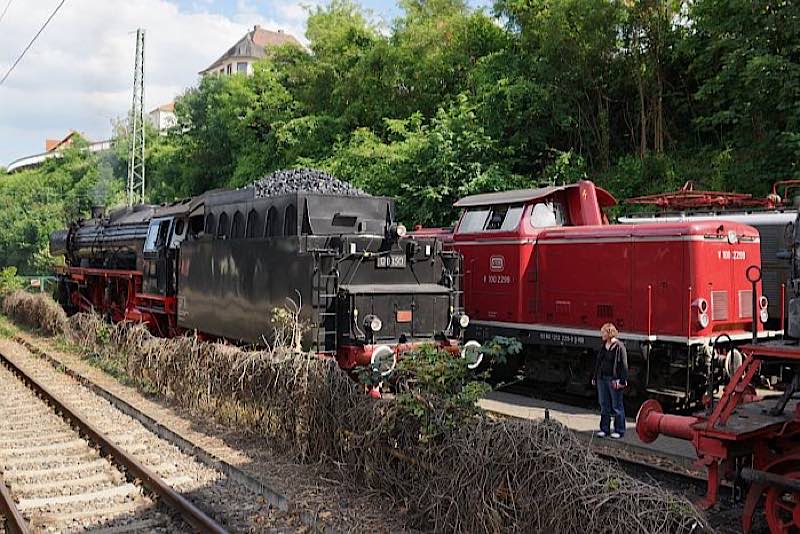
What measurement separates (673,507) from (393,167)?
697 inches

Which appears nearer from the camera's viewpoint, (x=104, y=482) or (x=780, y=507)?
(x=780, y=507)

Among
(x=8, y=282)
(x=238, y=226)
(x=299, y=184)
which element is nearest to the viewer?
(x=238, y=226)

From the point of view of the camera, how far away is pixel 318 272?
9.21 metres

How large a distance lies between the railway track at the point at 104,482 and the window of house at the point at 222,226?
3.11 metres

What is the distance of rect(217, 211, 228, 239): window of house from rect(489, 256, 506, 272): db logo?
4.32m

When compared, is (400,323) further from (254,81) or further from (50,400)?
(254,81)

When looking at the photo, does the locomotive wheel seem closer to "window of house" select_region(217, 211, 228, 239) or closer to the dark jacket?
the dark jacket

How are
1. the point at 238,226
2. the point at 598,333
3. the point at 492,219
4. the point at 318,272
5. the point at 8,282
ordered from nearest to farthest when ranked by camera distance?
the point at 318,272
the point at 598,333
the point at 238,226
the point at 492,219
the point at 8,282

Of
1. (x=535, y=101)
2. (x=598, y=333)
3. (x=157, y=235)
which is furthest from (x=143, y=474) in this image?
(x=535, y=101)

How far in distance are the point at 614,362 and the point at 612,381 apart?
23cm

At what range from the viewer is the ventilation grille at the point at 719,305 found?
1012cm

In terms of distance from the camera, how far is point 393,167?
838 inches

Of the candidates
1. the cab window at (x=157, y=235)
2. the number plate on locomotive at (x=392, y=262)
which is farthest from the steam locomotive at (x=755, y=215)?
the cab window at (x=157, y=235)

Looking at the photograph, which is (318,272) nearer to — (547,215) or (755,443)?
(547,215)
